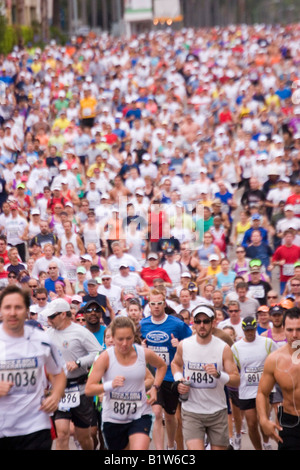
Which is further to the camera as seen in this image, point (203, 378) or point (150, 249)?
point (150, 249)

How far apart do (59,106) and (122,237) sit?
11.5 meters

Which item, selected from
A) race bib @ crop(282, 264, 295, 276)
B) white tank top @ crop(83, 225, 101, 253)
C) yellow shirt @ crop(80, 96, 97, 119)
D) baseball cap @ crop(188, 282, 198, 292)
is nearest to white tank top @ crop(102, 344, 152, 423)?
baseball cap @ crop(188, 282, 198, 292)

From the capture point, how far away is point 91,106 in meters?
27.9

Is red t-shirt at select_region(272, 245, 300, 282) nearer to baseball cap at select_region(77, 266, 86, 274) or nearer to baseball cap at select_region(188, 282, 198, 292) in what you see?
baseball cap at select_region(188, 282, 198, 292)

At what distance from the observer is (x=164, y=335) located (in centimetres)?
1032

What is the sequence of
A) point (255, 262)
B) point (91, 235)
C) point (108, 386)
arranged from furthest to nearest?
point (91, 235)
point (255, 262)
point (108, 386)

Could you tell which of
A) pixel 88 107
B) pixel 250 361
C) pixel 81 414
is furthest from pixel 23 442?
pixel 88 107

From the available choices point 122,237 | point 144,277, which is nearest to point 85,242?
point 122,237

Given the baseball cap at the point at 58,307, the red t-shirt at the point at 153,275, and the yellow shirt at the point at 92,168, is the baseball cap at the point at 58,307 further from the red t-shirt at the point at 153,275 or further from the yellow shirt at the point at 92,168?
the yellow shirt at the point at 92,168

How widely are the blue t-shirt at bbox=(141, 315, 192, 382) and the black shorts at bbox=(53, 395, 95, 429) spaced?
101 cm

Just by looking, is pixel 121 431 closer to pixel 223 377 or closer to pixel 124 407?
pixel 124 407

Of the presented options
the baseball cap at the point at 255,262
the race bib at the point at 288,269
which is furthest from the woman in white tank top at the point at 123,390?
the race bib at the point at 288,269

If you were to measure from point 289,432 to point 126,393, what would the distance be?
1358 mm
